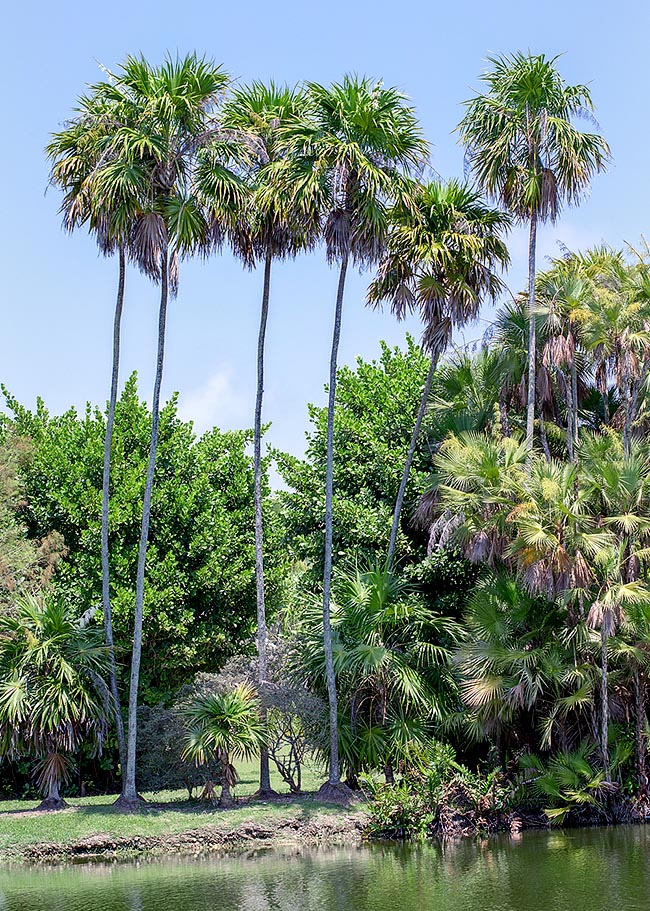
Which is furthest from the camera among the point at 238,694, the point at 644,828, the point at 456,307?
the point at 456,307

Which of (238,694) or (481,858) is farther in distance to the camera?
(238,694)

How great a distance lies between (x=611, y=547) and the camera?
2002 cm

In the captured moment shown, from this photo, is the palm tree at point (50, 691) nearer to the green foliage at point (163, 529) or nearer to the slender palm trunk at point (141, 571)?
the slender palm trunk at point (141, 571)

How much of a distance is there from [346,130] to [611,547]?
11.2 metres

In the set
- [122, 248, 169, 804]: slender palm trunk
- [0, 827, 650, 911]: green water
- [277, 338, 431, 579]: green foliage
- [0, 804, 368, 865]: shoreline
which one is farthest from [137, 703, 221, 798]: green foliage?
[277, 338, 431, 579]: green foliage

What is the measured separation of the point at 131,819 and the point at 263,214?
44.9ft

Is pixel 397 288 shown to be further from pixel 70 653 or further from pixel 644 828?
pixel 644 828

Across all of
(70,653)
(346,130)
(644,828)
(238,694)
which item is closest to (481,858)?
(644,828)

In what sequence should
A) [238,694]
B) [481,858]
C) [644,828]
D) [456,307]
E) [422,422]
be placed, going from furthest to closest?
[422,422] → [456,307] → [238,694] → [644,828] → [481,858]

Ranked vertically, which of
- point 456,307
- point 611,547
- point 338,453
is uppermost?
point 456,307

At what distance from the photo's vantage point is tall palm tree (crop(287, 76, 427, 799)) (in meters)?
21.8

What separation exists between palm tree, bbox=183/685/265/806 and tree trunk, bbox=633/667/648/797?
7.97m

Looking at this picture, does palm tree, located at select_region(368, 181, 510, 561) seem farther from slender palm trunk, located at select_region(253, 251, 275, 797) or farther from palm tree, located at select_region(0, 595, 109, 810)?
palm tree, located at select_region(0, 595, 109, 810)

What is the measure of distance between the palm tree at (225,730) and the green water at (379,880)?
8.95ft
